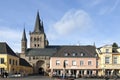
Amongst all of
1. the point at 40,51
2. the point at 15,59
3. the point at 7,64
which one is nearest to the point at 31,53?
the point at 40,51

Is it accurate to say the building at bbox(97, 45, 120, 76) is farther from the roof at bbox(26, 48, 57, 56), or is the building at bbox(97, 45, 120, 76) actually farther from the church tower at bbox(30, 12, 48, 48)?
the church tower at bbox(30, 12, 48, 48)

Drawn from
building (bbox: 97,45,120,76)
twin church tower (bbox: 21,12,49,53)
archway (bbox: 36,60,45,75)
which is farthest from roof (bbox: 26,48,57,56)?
building (bbox: 97,45,120,76)

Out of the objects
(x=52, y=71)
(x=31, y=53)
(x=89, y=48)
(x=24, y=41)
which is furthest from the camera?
(x=24, y=41)

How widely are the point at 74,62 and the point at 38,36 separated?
262ft

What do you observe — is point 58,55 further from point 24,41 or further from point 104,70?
point 24,41

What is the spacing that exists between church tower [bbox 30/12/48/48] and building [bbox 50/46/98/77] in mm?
73805

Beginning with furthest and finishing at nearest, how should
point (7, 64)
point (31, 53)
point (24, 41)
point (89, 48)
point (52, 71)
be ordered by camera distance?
point (24, 41) → point (31, 53) → point (89, 48) → point (52, 71) → point (7, 64)

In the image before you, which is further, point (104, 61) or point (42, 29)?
point (42, 29)

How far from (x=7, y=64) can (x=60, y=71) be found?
47.4 ft

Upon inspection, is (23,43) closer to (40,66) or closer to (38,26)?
(38,26)

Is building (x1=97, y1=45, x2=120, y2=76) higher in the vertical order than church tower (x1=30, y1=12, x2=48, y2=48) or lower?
lower

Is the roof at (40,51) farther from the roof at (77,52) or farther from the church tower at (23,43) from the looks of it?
the roof at (77,52)

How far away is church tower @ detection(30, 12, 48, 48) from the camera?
536 feet

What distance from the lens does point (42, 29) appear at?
555ft
